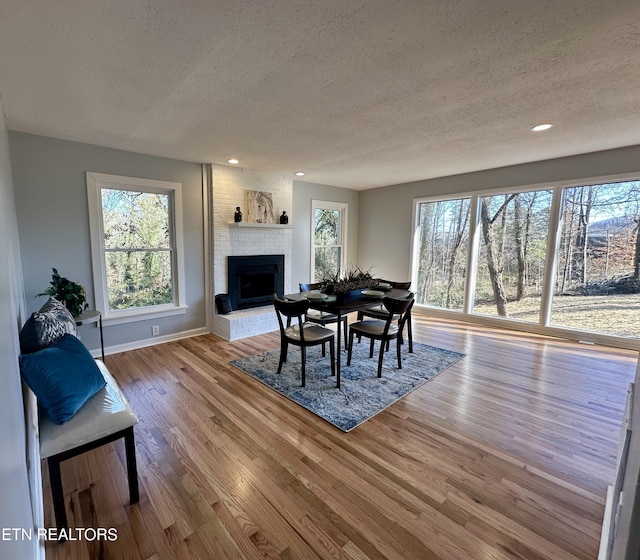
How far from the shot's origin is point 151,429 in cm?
232

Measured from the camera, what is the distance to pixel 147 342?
4098 millimetres

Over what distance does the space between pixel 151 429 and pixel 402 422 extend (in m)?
1.96

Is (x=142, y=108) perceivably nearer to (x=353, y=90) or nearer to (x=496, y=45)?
(x=353, y=90)

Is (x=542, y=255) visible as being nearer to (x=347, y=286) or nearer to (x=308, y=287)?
(x=347, y=286)

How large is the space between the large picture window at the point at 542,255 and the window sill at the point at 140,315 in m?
4.51

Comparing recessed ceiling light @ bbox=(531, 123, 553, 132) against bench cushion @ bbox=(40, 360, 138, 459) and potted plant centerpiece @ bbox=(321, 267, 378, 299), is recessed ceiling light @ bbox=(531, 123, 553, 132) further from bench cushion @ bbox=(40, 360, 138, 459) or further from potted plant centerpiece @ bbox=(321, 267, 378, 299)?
bench cushion @ bbox=(40, 360, 138, 459)

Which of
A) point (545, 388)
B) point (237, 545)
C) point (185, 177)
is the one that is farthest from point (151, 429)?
Answer: point (545, 388)

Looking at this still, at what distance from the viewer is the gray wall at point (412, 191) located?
4008 mm

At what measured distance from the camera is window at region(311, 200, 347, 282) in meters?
6.11

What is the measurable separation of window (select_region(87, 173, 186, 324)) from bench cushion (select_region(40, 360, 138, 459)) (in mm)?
2423

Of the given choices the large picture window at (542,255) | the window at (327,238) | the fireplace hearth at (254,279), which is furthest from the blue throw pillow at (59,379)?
the large picture window at (542,255)

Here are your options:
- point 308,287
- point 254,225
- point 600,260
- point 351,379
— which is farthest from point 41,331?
point 600,260

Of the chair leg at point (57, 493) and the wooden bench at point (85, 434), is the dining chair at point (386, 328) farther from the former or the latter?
the chair leg at point (57, 493)

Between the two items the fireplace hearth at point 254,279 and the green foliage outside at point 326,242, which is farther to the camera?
the green foliage outside at point 326,242
